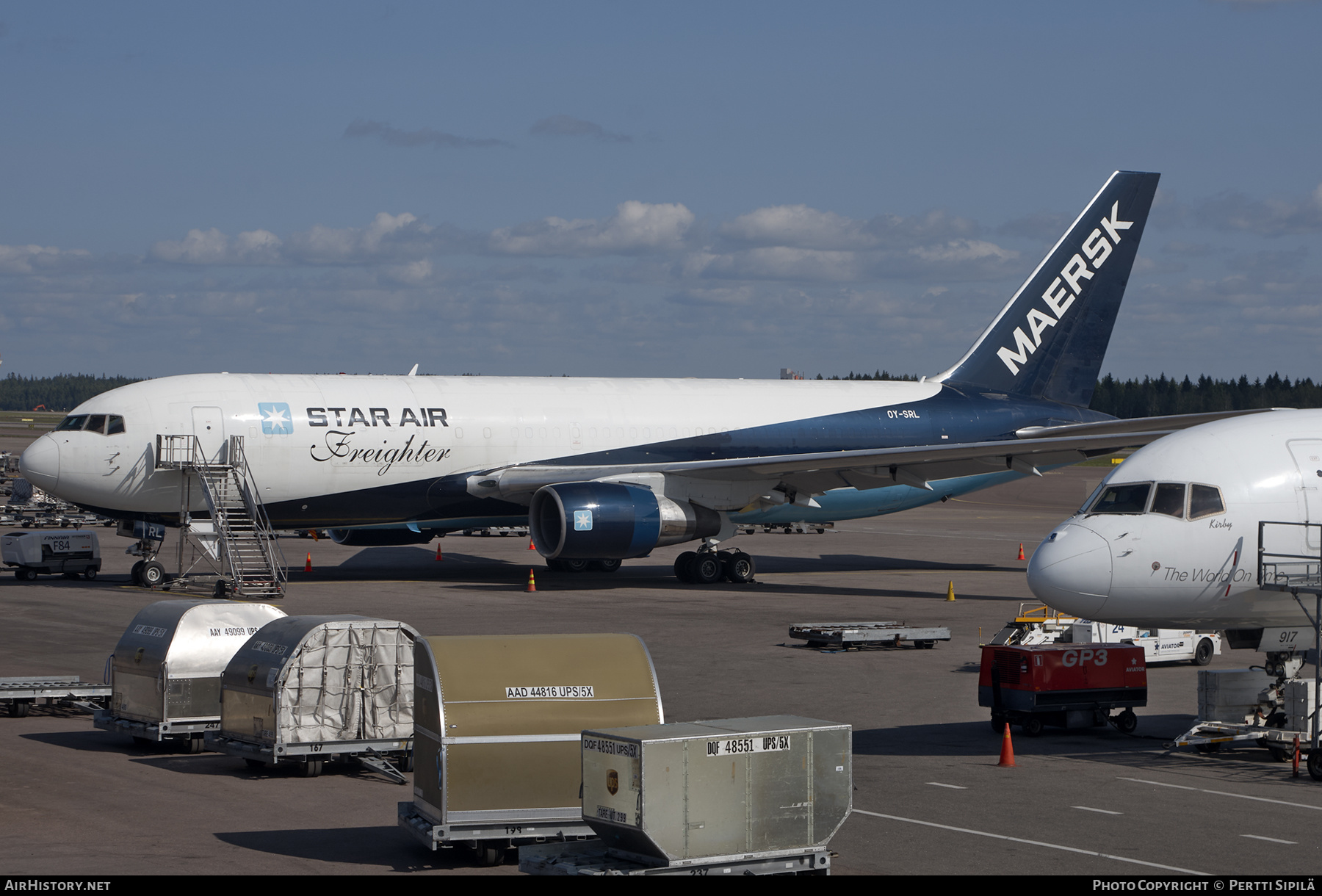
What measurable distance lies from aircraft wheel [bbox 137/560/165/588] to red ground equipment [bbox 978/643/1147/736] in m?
22.1

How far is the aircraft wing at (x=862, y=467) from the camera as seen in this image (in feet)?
110

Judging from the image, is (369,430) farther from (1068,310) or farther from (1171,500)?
(1171,500)

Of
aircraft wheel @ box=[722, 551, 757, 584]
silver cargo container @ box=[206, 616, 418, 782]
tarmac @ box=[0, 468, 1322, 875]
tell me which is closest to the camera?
tarmac @ box=[0, 468, 1322, 875]

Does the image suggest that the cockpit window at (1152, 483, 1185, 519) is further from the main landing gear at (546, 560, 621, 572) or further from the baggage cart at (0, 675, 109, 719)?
the main landing gear at (546, 560, 621, 572)

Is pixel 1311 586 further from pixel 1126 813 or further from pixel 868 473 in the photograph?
pixel 868 473

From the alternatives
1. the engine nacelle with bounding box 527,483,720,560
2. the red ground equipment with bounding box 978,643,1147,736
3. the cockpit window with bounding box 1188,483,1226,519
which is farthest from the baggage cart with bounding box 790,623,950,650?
the cockpit window with bounding box 1188,483,1226,519

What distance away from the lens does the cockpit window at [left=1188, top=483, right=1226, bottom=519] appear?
1647 centimetres

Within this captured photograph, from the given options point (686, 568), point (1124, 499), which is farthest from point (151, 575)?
point (1124, 499)

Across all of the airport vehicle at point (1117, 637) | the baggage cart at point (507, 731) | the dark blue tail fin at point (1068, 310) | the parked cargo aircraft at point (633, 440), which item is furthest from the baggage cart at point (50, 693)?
the dark blue tail fin at point (1068, 310)

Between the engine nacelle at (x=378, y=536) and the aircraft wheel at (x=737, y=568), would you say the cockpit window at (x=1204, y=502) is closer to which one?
the aircraft wheel at (x=737, y=568)

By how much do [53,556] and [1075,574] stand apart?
2869 centimetres

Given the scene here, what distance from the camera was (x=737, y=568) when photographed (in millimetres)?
37000
